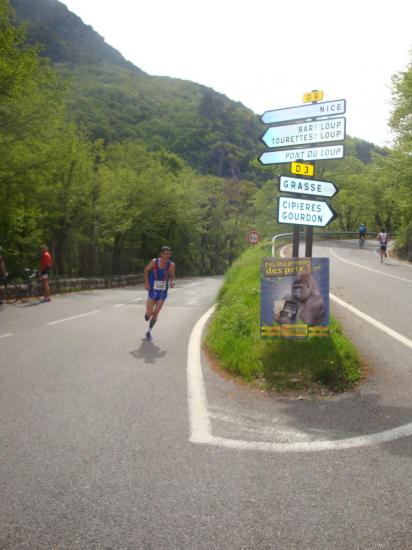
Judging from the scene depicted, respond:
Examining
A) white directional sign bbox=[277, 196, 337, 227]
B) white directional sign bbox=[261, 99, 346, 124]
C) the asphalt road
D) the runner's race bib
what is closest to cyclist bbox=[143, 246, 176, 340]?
the runner's race bib

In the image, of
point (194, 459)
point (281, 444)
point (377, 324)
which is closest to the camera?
point (194, 459)

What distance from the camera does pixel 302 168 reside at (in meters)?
6.88

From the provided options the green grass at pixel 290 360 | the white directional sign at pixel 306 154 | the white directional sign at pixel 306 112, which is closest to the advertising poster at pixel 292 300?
the green grass at pixel 290 360

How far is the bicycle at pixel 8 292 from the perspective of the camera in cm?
1602

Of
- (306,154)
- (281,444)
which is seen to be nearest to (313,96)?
(306,154)

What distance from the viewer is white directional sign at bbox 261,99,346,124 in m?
6.67

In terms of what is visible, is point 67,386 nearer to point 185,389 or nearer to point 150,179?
point 185,389

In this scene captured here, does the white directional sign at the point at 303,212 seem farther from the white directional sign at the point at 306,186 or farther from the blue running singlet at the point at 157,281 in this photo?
the blue running singlet at the point at 157,281

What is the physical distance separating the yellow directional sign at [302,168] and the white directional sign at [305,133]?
1.07ft

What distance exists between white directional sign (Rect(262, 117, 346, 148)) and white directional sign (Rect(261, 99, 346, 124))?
108 mm

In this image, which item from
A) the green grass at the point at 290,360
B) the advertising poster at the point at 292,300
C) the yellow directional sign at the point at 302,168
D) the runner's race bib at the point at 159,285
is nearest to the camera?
the green grass at the point at 290,360

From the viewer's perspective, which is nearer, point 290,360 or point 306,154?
point 290,360

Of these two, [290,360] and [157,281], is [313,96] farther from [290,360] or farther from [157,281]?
[157,281]

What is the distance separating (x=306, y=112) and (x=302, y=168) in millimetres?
860
